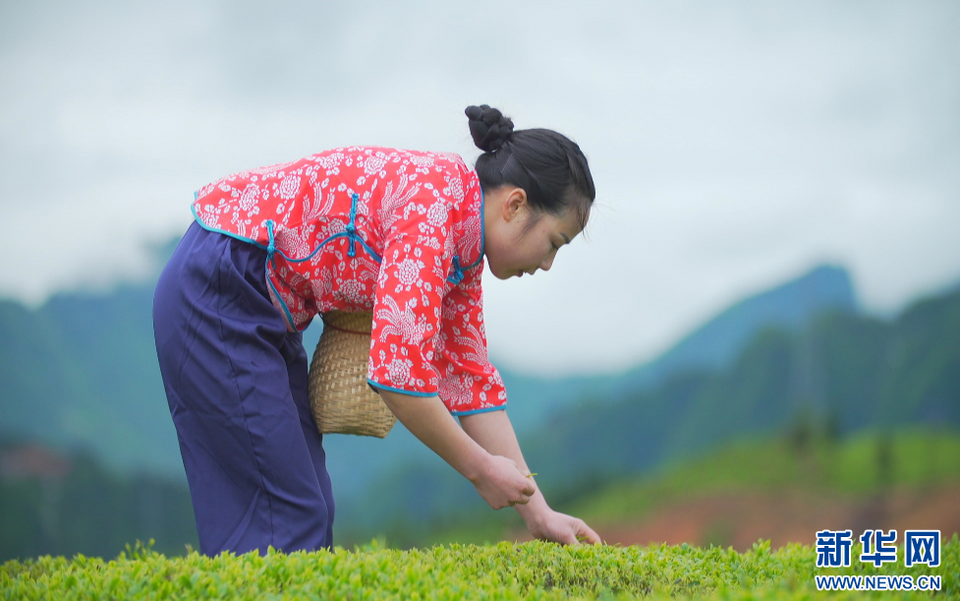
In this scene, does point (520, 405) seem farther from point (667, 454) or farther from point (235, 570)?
point (235, 570)

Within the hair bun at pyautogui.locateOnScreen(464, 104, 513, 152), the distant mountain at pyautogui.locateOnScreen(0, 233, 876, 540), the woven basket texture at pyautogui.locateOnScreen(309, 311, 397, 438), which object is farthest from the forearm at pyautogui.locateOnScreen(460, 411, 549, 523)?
the distant mountain at pyautogui.locateOnScreen(0, 233, 876, 540)

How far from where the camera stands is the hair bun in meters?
2.18

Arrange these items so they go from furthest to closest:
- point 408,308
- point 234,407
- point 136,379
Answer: point 136,379 < point 234,407 < point 408,308

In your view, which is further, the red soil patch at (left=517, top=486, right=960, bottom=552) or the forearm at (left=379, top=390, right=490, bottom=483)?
the red soil patch at (left=517, top=486, right=960, bottom=552)

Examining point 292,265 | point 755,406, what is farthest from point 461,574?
point 755,406

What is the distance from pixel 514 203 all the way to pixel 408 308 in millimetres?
460

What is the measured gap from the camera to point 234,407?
204 cm

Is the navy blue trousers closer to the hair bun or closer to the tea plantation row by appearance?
the tea plantation row

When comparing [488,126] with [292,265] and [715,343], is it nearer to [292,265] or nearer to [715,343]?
[292,265]

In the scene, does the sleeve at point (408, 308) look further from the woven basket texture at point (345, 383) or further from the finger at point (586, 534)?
the finger at point (586, 534)

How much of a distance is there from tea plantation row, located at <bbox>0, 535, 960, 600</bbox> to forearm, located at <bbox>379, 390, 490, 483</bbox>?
265mm

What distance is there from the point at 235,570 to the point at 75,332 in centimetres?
474

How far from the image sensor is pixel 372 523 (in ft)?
20.0

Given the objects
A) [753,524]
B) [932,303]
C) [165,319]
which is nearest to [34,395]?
[165,319]
